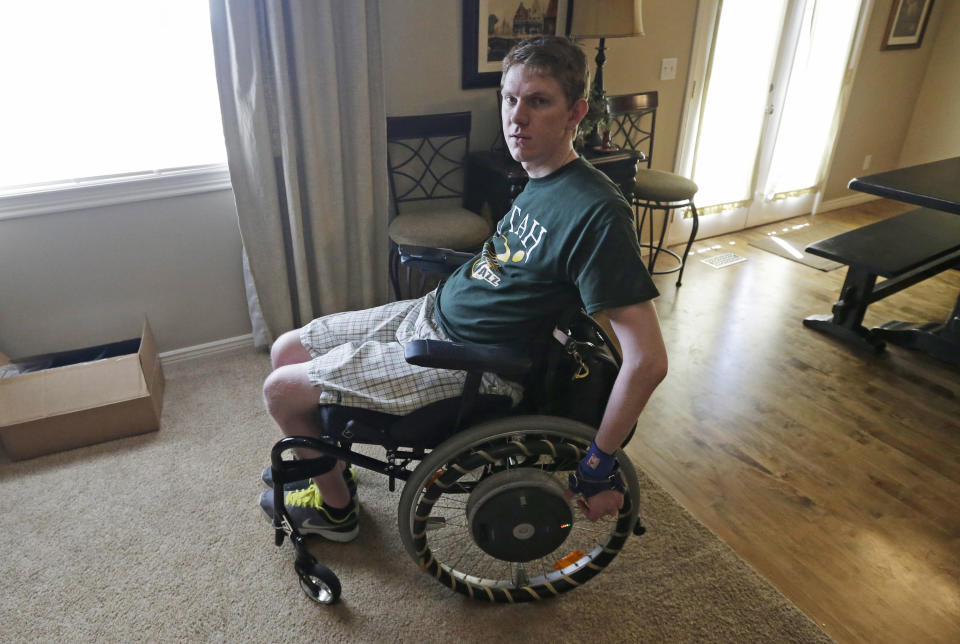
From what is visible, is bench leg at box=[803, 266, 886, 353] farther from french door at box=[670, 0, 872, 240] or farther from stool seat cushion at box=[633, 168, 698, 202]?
french door at box=[670, 0, 872, 240]

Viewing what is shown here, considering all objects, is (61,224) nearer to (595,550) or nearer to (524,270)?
(524,270)

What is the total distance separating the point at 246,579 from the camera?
1.57m

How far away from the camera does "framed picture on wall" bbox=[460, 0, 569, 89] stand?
2.48 metres

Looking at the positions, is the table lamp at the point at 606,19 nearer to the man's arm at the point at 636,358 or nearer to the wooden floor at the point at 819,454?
the wooden floor at the point at 819,454

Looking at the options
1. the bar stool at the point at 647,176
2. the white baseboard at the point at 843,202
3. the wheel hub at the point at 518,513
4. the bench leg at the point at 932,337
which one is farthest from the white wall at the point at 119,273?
the white baseboard at the point at 843,202

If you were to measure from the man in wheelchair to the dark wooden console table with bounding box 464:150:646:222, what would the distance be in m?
1.06

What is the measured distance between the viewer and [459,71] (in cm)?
256

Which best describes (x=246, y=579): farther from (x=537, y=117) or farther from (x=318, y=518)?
(x=537, y=117)

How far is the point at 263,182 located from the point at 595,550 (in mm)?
1656

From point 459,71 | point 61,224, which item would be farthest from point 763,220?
point 61,224

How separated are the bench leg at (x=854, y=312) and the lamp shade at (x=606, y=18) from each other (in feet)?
4.52

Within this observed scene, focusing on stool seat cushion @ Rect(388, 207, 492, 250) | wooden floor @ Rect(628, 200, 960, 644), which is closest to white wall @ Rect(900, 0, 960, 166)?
wooden floor @ Rect(628, 200, 960, 644)

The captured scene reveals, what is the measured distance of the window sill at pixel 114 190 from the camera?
2043 mm

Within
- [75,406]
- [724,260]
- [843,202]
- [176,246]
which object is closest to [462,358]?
[75,406]
